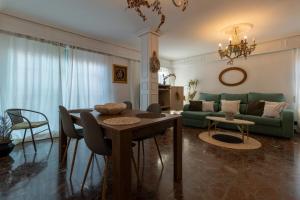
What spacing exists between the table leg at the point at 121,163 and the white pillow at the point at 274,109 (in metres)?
3.77

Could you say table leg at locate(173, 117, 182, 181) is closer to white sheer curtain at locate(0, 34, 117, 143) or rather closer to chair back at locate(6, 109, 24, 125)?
chair back at locate(6, 109, 24, 125)

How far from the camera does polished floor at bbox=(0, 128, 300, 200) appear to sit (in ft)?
4.94

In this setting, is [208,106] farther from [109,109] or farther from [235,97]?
[109,109]

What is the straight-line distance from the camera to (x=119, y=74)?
448 cm

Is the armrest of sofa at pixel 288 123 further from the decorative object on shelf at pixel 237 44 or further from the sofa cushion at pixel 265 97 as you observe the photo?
the decorative object on shelf at pixel 237 44

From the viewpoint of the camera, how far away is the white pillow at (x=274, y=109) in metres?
3.51

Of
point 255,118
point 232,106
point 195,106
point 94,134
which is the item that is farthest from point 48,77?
point 255,118

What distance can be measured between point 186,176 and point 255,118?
8.90ft

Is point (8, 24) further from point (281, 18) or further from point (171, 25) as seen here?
point (281, 18)

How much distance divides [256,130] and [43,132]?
4.78 meters

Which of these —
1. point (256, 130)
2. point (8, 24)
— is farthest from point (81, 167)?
point (256, 130)

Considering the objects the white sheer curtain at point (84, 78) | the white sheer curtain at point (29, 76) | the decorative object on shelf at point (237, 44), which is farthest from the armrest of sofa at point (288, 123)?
the white sheer curtain at point (29, 76)

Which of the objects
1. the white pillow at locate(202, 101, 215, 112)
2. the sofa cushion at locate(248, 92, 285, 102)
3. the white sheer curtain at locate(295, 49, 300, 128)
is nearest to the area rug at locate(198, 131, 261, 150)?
the white pillow at locate(202, 101, 215, 112)

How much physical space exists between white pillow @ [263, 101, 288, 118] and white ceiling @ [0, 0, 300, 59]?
1657 mm
